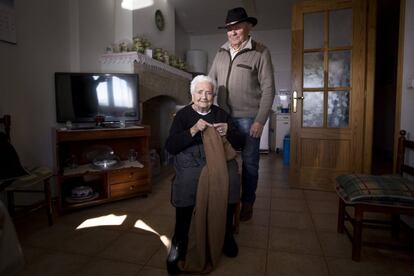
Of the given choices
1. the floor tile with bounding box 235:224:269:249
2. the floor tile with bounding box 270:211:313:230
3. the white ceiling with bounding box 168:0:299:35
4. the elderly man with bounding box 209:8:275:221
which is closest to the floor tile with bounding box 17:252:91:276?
the floor tile with bounding box 235:224:269:249

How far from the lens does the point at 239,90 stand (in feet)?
6.14

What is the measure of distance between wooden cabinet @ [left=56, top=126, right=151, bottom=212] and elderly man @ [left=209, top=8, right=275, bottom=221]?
1.05 meters

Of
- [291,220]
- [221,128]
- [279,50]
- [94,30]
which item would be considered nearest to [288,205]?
[291,220]

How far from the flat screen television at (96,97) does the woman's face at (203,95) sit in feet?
4.62

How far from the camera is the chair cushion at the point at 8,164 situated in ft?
5.32

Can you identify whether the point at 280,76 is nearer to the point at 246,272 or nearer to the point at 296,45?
the point at 296,45

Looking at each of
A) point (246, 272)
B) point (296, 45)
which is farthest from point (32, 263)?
point (296, 45)

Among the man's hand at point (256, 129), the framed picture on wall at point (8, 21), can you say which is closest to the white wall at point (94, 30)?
the framed picture on wall at point (8, 21)

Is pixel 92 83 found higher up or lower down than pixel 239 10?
lower down

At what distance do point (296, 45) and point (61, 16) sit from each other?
2.34m

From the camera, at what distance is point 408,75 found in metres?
1.89

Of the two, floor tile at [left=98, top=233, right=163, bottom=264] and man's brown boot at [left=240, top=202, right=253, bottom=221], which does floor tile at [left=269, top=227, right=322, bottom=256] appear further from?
floor tile at [left=98, top=233, right=163, bottom=264]

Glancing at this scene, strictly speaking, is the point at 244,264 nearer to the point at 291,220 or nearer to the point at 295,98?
the point at 291,220

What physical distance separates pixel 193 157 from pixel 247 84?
72 centimetres
